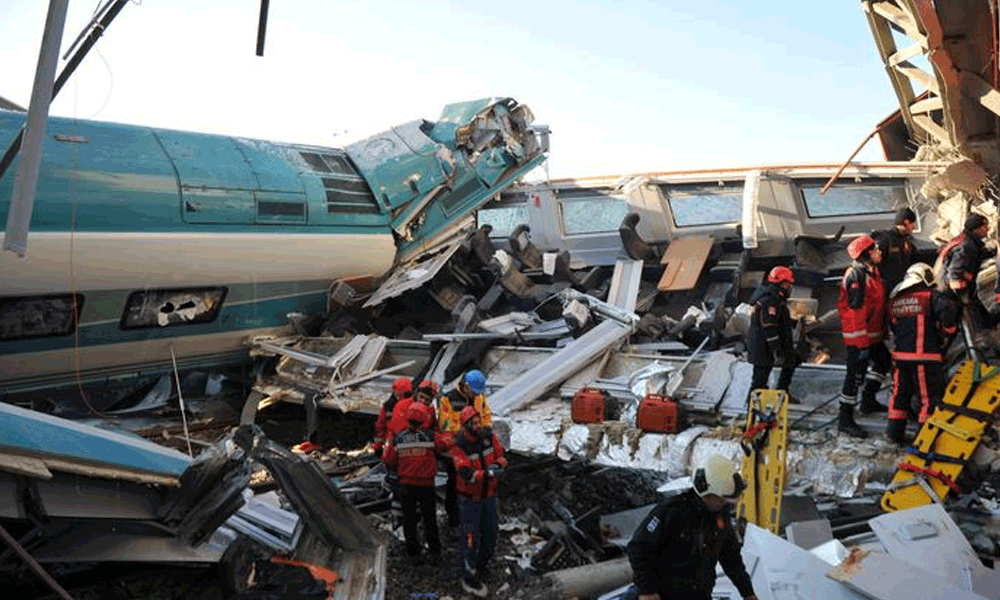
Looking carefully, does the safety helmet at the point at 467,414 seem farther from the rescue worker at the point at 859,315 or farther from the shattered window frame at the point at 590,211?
the shattered window frame at the point at 590,211

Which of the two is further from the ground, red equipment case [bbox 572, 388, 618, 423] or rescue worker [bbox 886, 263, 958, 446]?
rescue worker [bbox 886, 263, 958, 446]

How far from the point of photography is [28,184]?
13.7 ft

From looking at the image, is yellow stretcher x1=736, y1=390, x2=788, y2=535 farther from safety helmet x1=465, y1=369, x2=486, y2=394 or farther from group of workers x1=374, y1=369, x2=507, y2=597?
safety helmet x1=465, y1=369, x2=486, y2=394

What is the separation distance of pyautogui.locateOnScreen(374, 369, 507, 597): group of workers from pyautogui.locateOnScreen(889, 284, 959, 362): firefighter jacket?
9.36ft

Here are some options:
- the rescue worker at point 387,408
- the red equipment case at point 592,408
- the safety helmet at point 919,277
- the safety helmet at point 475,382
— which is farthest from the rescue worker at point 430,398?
the safety helmet at point 919,277

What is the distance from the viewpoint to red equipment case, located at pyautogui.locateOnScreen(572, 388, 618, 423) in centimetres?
680

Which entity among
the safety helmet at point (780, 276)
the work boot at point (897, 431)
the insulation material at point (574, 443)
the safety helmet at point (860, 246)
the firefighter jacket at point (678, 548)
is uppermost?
Answer: the safety helmet at point (860, 246)

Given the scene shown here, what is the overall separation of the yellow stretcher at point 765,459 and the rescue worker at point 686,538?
1883 mm

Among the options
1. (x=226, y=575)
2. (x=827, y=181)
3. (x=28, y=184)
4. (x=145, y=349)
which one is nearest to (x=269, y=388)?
(x=145, y=349)

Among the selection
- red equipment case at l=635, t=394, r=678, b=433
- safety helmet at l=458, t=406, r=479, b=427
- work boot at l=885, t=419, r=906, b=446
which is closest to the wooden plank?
red equipment case at l=635, t=394, r=678, b=433

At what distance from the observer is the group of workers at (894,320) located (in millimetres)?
5438

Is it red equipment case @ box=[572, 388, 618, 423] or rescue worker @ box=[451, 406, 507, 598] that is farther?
red equipment case @ box=[572, 388, 618, 423]

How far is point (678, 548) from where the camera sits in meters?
3.62

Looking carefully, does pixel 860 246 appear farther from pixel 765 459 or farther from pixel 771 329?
pixel 765 459
